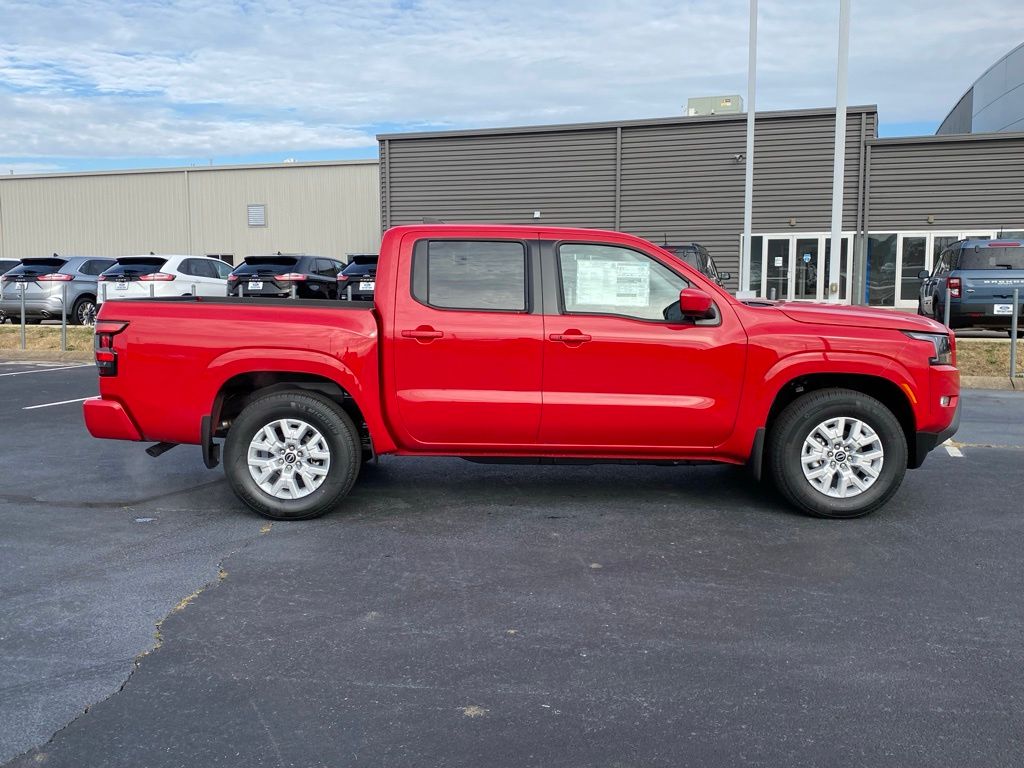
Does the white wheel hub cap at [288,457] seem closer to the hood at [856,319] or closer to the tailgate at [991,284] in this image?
the hood at [856,319]

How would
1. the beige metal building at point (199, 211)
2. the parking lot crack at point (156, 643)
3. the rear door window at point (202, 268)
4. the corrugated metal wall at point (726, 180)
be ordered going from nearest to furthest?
the parking lot crack at point (156, 643) → the rear door window at point (202, 268) → the corrugated metal wall at point (726, 180) → the beige metal building at point (199, 211)

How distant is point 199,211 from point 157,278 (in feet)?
69.4

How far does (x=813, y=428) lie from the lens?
5621mm

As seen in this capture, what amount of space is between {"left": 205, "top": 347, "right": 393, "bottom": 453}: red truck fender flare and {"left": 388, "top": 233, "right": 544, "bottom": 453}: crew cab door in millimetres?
132

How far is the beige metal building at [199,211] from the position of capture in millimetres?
36344

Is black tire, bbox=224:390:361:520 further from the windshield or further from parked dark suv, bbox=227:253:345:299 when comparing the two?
the windshield

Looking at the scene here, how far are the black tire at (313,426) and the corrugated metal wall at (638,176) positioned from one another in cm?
2221

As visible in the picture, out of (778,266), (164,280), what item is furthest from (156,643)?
(778,266)

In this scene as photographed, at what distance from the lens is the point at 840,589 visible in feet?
14.6

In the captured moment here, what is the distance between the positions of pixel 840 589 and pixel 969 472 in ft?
10.9

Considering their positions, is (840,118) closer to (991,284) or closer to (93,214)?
(991,284)

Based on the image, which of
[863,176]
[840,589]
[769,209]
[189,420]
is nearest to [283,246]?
[769,209]

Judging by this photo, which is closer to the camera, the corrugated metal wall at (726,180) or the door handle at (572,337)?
the door handle at (572,337)

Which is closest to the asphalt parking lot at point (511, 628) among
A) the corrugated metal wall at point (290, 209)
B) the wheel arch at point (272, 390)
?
the wheel arch at point (272, 390)
